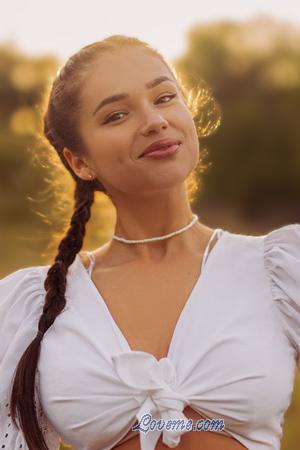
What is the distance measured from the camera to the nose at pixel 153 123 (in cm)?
207

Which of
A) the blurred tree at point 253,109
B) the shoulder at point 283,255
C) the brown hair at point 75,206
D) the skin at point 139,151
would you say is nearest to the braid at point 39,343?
the brown hair at point 75,206

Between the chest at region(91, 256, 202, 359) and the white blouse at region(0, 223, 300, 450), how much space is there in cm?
3

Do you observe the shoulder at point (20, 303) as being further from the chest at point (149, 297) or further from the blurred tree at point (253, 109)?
the blurred tree at point (253, 109)

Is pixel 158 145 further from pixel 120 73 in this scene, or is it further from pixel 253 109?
pixel 253 109

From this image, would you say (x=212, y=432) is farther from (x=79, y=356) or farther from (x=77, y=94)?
(x=77, y=94)

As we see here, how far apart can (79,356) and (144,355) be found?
0.49ft

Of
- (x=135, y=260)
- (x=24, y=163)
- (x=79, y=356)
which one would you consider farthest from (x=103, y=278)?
(x=24, y=163)

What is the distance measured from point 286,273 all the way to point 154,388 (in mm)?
382

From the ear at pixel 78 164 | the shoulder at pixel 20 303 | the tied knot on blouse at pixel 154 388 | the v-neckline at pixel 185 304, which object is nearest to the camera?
the tied knot on blouse at pixel 154 388

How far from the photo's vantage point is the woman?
196cm

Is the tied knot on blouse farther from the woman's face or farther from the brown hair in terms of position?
the woman's face

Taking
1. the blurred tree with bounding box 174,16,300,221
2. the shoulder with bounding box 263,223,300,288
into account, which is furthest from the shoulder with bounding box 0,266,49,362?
the blurred tree with bounding box 174,16,300,221

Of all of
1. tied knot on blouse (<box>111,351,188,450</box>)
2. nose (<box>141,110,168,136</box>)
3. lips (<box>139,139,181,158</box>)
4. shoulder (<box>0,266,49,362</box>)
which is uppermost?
nose (<box>141,110,168,136</box>)

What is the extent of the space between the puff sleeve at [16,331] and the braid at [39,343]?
29mm
